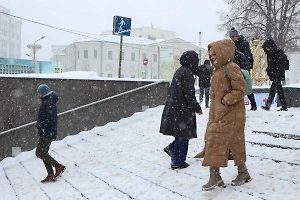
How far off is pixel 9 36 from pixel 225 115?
297ft

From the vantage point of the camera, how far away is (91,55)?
56.1m

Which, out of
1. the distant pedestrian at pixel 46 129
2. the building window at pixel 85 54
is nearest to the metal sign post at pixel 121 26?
the distant pedestrian at pixel 46 129

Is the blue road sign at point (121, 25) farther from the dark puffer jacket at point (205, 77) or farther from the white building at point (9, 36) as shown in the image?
the white building at point (9, 36)

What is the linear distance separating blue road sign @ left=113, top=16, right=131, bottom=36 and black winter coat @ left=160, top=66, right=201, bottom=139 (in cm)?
601

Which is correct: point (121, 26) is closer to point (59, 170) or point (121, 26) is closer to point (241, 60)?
point (241, 60)

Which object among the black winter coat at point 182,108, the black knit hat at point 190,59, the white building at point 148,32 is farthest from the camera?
the white building at point 148,32

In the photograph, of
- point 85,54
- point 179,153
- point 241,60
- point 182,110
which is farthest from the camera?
point 85,54

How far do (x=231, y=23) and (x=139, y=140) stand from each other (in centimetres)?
2141

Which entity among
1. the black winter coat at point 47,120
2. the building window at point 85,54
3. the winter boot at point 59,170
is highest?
the building window at point 85,54

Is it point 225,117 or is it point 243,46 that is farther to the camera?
point 243,46

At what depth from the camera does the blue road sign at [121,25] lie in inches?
418

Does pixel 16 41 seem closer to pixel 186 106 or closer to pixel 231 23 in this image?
pixel 231 23

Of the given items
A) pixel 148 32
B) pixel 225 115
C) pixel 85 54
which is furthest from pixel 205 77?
pixel 148 32

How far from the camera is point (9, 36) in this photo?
8625 cm
